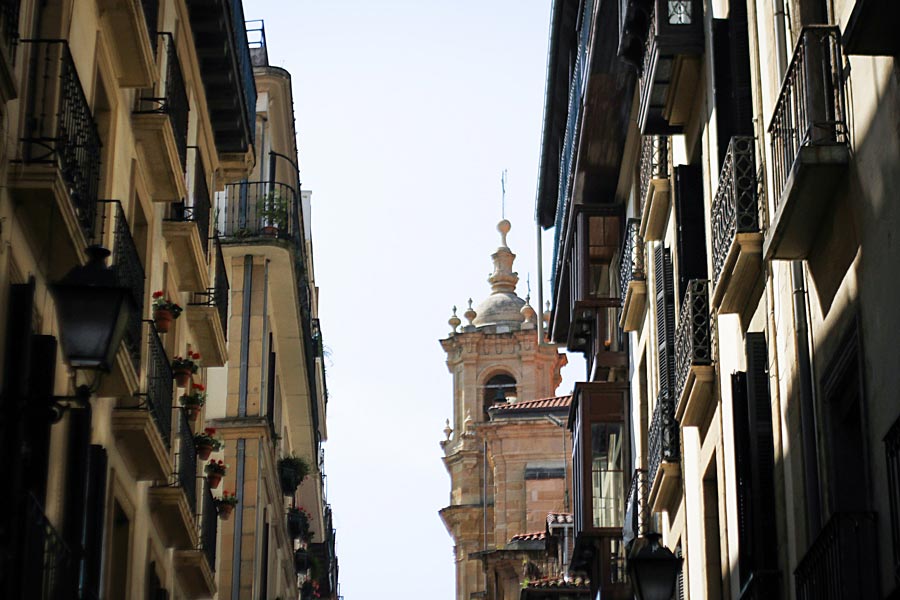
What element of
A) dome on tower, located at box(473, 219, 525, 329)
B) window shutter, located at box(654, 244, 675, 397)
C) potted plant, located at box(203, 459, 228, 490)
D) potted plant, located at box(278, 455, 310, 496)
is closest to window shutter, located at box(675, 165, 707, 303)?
window shutter, located at box(654, 244, 675, 397)

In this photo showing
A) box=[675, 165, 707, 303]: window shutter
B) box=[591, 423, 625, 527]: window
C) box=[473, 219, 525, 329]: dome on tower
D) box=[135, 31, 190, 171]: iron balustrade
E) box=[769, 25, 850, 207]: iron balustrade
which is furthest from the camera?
box=[473, 219, 525, 329]: dome on tower

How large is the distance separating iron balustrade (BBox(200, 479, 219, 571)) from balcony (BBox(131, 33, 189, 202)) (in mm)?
3985

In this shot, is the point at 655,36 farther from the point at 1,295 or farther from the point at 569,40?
the point at 569,40

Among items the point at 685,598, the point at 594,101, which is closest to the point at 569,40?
the point at 594,101

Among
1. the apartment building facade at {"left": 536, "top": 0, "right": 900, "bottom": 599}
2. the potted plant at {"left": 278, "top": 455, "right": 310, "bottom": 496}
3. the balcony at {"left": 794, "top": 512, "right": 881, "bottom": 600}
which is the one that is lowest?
the balcony at {"left": 794, "top": 512, "right": 881, "bottom": 600}

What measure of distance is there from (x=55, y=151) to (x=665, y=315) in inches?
328

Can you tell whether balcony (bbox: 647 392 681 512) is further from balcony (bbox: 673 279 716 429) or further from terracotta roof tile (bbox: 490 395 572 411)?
terracotta roof tile (bbox: 490 395 572 411)

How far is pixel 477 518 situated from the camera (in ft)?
274

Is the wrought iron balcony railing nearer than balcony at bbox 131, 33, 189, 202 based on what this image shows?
No

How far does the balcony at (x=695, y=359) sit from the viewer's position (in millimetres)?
16344

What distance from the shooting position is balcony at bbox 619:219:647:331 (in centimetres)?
2280

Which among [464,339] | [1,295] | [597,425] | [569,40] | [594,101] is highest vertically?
[464,339]

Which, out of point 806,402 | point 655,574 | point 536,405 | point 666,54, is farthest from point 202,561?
point 536,405

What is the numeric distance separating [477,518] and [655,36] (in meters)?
67.4
